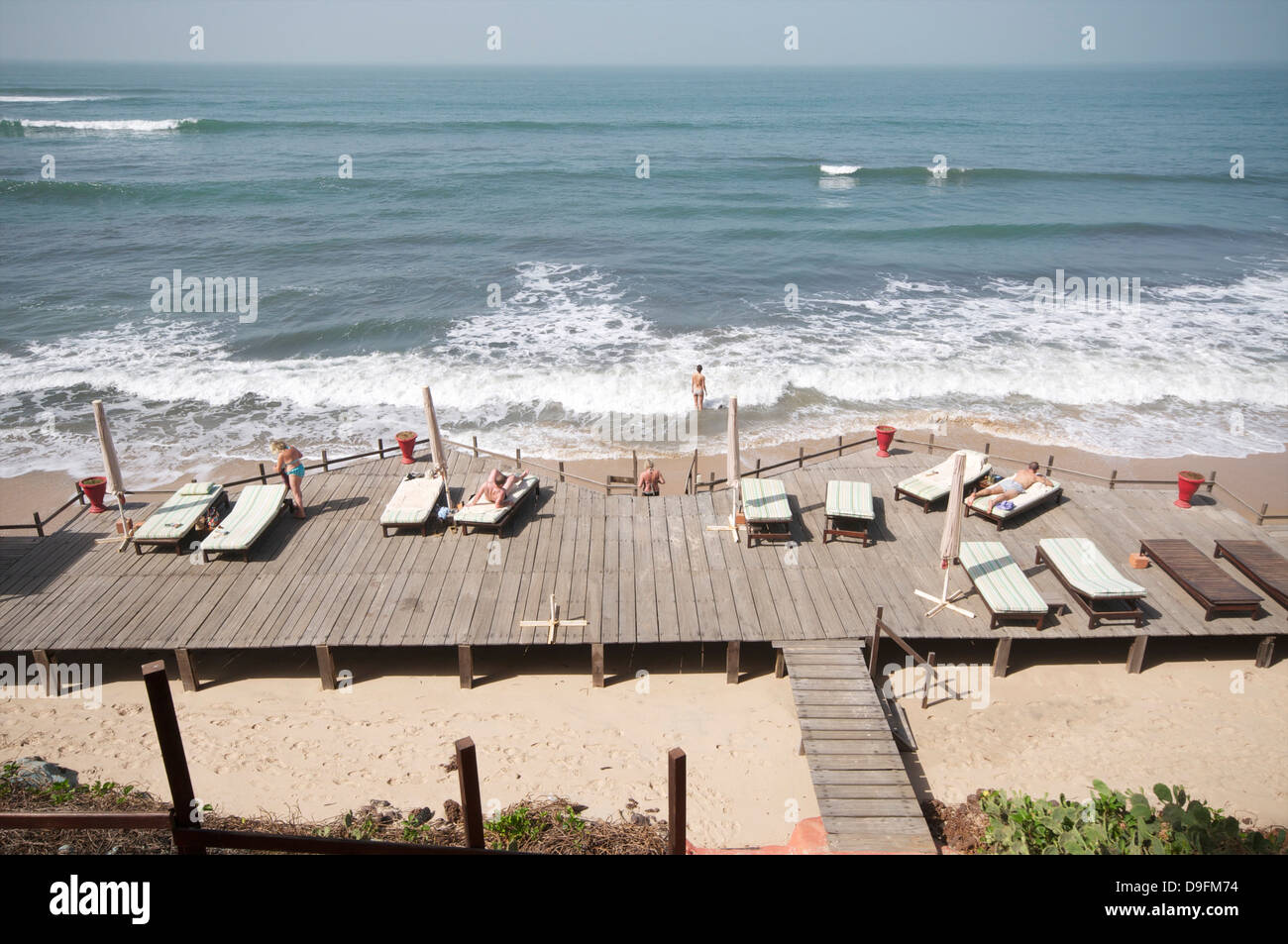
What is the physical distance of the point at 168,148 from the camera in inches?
2621

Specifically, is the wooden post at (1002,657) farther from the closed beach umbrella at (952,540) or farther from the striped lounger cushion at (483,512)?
the striped lounger cushion at (483,512)

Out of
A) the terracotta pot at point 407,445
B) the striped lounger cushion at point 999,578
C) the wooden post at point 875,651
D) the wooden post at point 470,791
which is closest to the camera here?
the wooden post at point 470,791

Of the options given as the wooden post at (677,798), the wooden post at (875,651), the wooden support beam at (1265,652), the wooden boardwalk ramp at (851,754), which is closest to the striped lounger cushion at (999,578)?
the wooden post at (875,651)

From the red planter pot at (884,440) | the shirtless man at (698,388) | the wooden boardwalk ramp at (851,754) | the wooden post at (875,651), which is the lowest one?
the wooden boardwalk ramp at (851,754)

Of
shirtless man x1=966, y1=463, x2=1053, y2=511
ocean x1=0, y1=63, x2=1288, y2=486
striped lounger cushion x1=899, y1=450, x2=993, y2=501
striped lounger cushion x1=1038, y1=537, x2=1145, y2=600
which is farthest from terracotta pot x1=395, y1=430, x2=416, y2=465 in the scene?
striped lounger cushion x1=1038, y1=537, x2=1145, y2=600

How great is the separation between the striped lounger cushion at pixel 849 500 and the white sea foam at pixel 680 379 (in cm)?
767

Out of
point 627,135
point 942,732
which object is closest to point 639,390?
point 942,732

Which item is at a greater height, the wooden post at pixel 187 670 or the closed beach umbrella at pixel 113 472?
the closed beach umbrella at pixel 113 472

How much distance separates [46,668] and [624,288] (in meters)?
27.1

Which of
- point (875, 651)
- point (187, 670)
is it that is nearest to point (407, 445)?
point (187, 670)

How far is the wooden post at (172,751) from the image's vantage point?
3896 millimetres

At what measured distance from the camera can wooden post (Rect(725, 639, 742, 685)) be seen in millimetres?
13164

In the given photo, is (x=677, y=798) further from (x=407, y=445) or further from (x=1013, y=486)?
(x=407, y=445)
